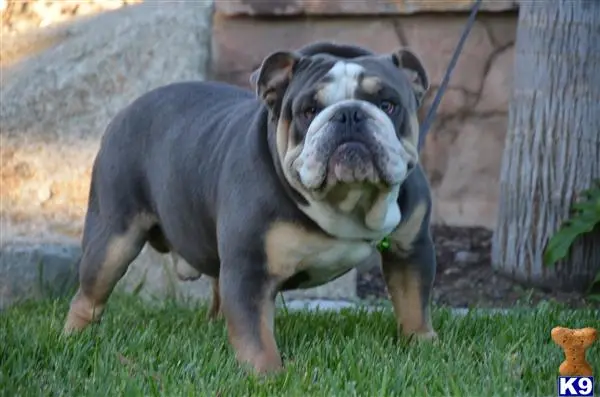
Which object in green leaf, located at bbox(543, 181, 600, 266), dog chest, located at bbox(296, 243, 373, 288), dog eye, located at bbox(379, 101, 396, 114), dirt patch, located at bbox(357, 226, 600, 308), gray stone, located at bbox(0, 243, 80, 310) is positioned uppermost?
dog eye, located at bbox(379, 101, 396, 114)

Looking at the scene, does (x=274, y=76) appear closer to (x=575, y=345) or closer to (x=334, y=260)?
(x=334, y=260)

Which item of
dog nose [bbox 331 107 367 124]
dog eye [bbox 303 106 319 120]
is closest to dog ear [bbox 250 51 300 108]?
dog eye [bbox 303 106 319 120]

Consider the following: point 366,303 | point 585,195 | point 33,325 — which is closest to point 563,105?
point 585,195

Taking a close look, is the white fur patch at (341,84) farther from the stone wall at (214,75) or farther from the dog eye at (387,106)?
the stone wall at (214,75)

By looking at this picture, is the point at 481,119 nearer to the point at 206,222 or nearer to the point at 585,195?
the point at 585,195

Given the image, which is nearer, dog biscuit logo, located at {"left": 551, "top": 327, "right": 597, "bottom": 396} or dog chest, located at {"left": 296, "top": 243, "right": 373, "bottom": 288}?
dog biscuit logo, located at {"left": 551, "top": 327, "right": 597, "bottom": 396}

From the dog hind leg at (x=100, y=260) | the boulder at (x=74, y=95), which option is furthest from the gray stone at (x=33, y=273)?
the dog hind leg at (x=100, y=260)

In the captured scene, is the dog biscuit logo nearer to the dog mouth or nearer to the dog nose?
the dog mouth

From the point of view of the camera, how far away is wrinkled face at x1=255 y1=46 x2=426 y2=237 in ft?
13.3

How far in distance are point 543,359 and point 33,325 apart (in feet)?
6.44

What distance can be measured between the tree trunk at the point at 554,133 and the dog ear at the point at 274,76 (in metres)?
2.00

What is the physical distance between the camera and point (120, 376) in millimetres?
4152

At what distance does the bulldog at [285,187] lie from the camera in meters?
4.11

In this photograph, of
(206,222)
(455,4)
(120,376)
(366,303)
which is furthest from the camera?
(455,4)
